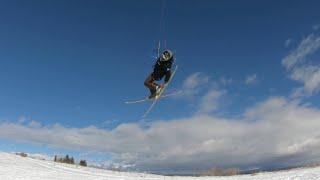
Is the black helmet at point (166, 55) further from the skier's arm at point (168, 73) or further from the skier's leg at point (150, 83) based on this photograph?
the skier's leg at point (150, 83)

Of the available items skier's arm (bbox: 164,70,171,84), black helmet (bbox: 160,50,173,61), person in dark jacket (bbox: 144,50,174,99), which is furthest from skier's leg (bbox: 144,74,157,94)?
black helmet (bbox: 160,50,173,61)

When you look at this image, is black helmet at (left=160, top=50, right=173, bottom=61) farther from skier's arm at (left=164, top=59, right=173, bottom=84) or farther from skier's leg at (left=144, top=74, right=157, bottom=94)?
skier's leg at (left=144, top=74, right=157, bottom=94)

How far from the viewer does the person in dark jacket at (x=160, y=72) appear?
1024 inches

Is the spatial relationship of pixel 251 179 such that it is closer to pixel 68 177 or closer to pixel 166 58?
pixel 166 58

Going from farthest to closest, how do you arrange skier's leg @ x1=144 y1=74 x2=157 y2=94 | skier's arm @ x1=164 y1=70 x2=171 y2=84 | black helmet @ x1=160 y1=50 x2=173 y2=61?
skier's leg @ x1=144 y1=74 x2=157 y2=94 < skier's arm @ x1=164 y1=70 x2=171 y2=84 < black helmet @ x1=160 y1=50 x2=173 y2=61

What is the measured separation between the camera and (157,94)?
28516 mm

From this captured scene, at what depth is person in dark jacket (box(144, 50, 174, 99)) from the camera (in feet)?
85.4

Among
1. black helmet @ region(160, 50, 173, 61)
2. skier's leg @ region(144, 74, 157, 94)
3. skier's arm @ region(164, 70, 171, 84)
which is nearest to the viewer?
black helmet @ region(160, 50, 173, 61)

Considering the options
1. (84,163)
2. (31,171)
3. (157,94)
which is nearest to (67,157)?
(84,163)

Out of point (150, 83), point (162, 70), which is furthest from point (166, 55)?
point (150, 83)

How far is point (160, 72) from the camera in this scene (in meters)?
27.0

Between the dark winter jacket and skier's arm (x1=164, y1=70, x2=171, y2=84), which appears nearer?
the dark winter jacket

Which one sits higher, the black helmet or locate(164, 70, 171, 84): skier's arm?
the black helmet

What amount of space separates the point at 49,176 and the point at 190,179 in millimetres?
9650
